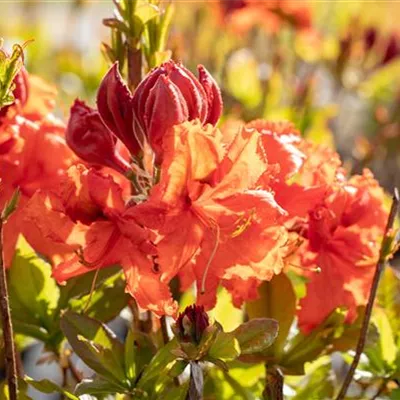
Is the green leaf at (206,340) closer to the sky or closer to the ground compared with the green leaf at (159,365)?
closer to the sky

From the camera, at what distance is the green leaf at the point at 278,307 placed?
101cm

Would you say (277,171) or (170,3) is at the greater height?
(170,3)

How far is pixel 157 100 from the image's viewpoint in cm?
81

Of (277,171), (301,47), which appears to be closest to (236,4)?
(301,47)

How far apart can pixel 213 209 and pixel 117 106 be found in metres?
0.12

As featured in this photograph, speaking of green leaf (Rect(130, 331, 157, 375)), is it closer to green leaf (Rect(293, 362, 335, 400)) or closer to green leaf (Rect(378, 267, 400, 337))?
A: green leaf (Rect(293, 362, 335, 400))

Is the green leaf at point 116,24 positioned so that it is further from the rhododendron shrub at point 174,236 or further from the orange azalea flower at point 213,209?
the orange azalea flower at point 213,209

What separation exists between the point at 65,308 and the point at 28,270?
5 centimetres

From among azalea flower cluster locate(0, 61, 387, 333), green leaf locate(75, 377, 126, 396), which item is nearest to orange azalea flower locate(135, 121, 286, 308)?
azalea flower cluster locate(0, 61, 387, 333)

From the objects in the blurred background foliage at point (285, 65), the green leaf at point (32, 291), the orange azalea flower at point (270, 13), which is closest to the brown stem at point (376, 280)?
the green leaf at point (32, 291)

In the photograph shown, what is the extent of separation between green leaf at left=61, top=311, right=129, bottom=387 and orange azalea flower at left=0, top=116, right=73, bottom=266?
0.11 meters

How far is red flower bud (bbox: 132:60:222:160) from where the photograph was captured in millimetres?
A: 814

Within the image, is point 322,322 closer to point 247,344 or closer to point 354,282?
point 354,282

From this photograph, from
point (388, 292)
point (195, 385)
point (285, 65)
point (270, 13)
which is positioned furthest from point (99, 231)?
point (285, 65)
